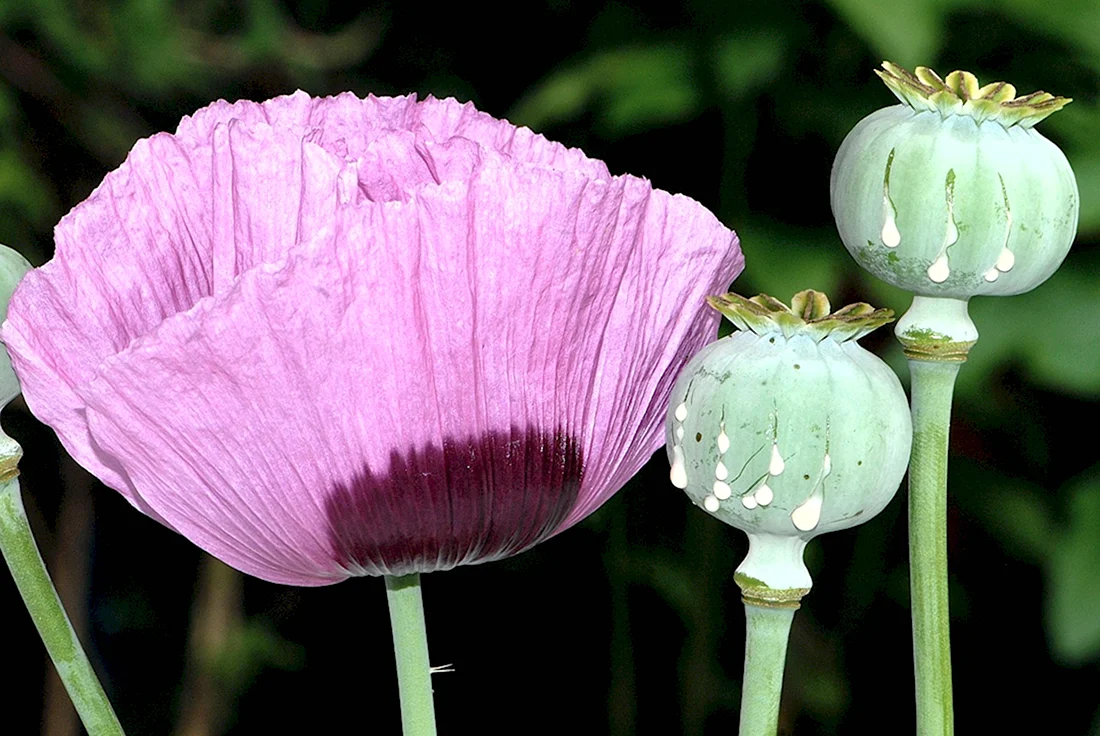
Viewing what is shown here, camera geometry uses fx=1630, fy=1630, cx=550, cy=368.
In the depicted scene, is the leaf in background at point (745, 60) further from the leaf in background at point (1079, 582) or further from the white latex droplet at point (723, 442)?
the white latex droplet at point (723, 442)

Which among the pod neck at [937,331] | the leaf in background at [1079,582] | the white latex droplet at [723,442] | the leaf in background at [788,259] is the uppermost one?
the leaf in background at [788,259]

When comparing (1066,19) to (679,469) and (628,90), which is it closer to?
(628,90)

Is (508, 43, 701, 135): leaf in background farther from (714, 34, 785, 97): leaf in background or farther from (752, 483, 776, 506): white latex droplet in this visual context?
(752, 483, 776, 506): white latex droplet

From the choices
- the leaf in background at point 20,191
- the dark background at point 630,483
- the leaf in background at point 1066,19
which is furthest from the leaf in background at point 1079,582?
the leaf in background at point 20,191

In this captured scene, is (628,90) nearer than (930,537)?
No

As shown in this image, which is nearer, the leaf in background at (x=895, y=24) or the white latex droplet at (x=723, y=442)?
the white latex droplet at (x=723, y=442)

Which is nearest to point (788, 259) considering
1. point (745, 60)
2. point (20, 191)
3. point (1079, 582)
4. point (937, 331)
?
point (745, 60)

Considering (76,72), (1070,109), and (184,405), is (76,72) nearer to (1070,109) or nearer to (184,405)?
(1070,109)
